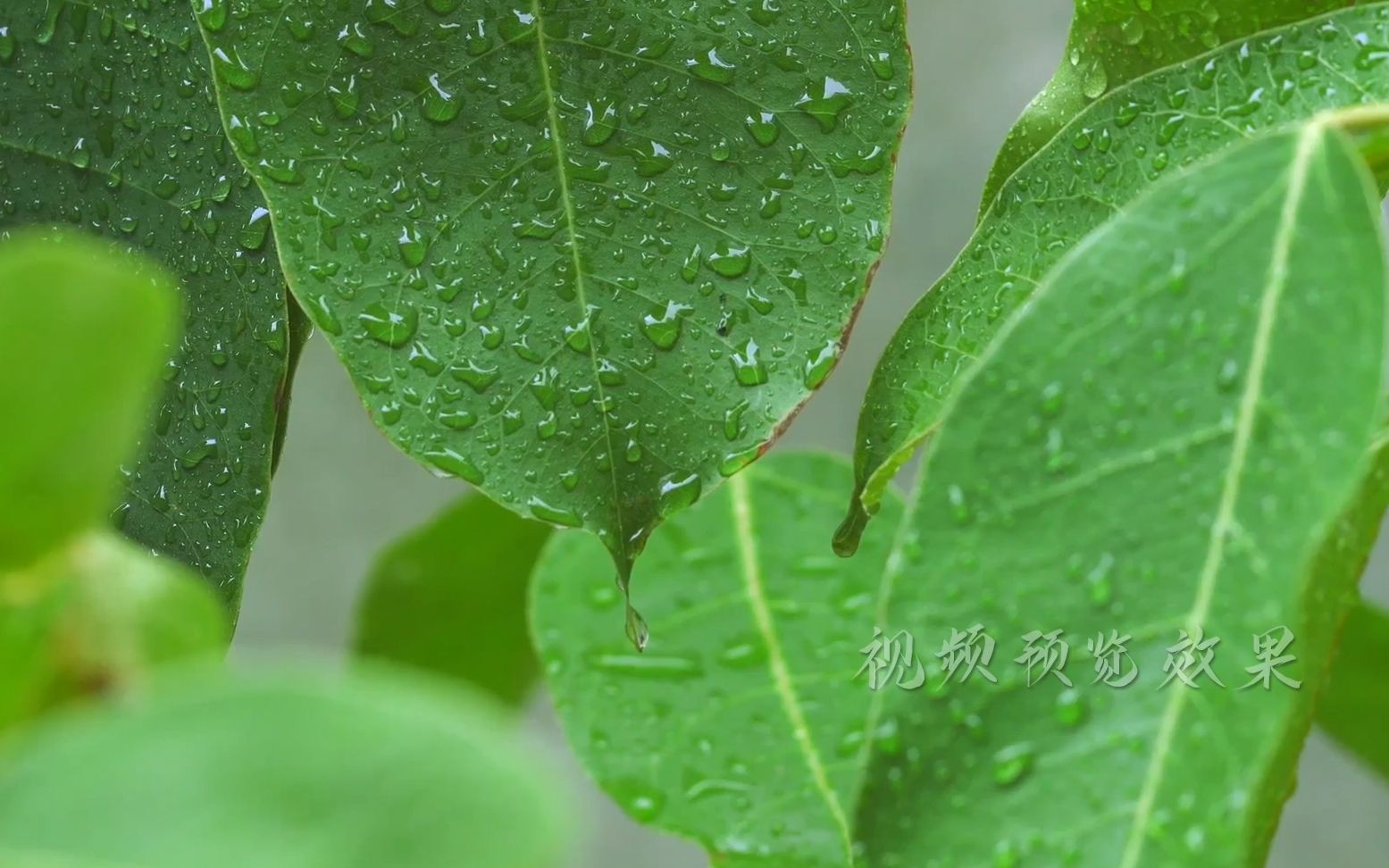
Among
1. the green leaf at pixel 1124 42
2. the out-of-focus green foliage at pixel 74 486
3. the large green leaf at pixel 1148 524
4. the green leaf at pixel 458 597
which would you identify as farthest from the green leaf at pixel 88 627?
the green leaf at pixel 458 597

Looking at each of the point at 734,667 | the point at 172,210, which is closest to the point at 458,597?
the point at 734,667

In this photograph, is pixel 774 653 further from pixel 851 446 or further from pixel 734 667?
pixel 851 446

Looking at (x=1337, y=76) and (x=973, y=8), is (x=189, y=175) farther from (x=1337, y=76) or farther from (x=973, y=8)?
(x=973, y=8)

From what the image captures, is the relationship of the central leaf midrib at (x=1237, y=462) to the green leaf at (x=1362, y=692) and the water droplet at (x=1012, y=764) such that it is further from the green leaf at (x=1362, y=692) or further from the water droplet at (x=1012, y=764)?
the green leaf at (x=1362, y=692)

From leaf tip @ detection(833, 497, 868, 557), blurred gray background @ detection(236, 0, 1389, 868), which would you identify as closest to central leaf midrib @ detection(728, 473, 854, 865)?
leaf tip @ detection(833, 497, 868, 557)

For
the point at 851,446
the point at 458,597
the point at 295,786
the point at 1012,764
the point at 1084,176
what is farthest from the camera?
the point at 851,446

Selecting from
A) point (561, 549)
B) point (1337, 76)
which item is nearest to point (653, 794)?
point (561, 549)
